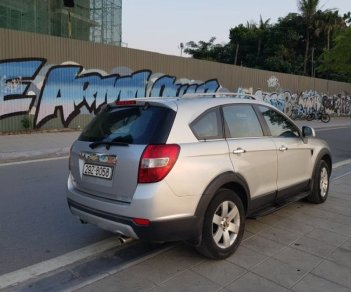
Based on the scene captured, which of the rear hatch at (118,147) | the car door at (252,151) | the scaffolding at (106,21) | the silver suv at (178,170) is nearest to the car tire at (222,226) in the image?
the silver suv at (178,170)

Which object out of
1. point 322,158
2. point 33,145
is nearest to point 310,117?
point 33,145

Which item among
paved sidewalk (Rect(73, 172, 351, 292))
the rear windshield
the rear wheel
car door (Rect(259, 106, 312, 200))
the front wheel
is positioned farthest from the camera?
the rear wheel

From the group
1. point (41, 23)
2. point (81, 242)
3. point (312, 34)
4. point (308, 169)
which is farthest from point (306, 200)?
A: point (312, 34)

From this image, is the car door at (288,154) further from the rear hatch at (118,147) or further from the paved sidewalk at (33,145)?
the paved sidewalk at (33,145)

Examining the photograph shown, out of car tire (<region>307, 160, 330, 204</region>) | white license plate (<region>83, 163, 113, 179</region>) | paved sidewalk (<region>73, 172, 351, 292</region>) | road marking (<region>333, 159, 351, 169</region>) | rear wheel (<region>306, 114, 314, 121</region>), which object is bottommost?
rear wheel (<region>306, 114, 314, 121</region>)

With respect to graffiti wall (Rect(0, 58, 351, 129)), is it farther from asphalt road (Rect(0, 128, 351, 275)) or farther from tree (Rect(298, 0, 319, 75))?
tree (Rect(298, 0, 319, 75))

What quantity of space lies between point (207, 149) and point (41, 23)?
103 feet

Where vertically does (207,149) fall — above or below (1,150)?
above

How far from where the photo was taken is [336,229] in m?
5.24

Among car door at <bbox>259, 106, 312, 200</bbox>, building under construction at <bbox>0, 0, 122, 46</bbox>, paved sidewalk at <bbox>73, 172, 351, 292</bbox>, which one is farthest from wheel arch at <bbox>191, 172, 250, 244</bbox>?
building under construction at <bbox>0, 0, 122, 46</bbox>

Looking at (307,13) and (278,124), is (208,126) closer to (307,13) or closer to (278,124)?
(278,124)

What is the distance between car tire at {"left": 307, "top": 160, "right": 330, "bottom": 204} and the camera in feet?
20.2

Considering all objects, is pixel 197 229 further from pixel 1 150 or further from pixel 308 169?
pixel 1 150

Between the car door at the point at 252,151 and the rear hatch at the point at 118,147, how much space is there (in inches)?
33.3
